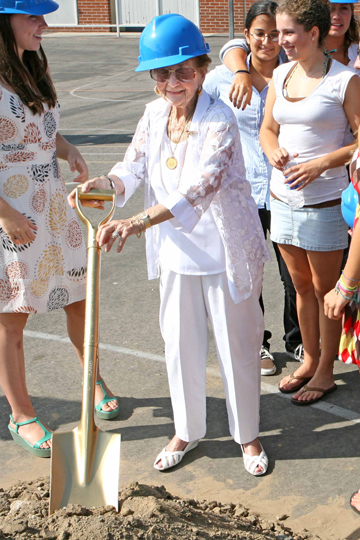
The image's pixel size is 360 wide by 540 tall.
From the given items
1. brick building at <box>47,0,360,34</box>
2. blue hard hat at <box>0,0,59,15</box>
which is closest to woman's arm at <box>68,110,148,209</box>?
blue hard hat at <box>0,0,59,15</box>

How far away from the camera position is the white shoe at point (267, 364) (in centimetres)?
416

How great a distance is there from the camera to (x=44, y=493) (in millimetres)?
2955

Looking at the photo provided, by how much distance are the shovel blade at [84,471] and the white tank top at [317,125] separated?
5.36 ft

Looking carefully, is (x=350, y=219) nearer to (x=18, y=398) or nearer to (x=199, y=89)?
(x=199, y=89)

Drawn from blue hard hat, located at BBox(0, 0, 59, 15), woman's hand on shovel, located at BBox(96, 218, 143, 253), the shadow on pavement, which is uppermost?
blue hard hat, located at BBox(0, 0, 59, 15)

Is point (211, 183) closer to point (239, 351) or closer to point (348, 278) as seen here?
point (348, 278)

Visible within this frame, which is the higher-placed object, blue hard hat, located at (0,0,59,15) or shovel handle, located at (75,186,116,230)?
blue hard hat, located at (0,0,59,15)

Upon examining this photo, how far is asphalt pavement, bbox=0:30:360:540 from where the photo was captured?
310 cm

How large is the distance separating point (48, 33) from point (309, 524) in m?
29.2

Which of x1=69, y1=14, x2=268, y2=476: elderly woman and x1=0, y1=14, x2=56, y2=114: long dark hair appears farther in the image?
x1=0, y1=14, x2=56, y2=114: long dark hair

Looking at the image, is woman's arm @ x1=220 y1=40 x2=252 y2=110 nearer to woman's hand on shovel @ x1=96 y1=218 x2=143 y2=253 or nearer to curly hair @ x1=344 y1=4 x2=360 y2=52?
curly hair @ x1=344 y1=4 x2=360 y2=52

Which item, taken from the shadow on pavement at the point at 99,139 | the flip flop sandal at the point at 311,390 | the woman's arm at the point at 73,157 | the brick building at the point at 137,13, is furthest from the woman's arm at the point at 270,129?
the brick building at the point at 137,13

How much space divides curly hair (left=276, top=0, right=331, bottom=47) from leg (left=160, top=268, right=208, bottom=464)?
52.9 inches

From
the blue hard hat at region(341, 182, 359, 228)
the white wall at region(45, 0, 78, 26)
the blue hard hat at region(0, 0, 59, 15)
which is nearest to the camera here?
the blue hard hat at region(341, 182, 359, 228)
